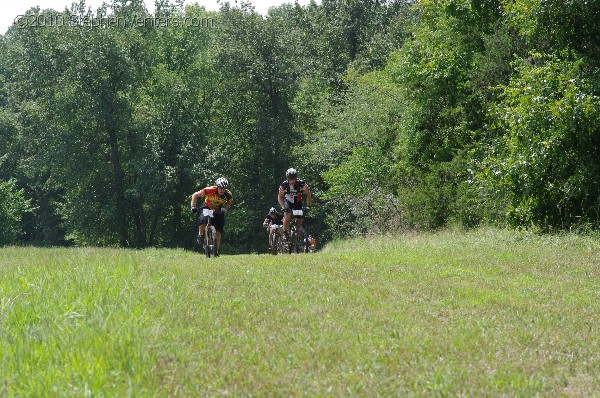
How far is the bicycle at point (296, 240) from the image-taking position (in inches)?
750

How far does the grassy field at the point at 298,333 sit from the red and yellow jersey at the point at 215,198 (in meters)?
5.90

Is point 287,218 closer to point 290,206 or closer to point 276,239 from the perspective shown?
point 290,206

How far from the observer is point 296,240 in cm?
1919

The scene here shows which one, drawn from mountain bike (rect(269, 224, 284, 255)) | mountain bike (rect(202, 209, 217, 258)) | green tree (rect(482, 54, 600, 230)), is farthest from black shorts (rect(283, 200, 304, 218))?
green tree (rect(482, 54, 600, 230))

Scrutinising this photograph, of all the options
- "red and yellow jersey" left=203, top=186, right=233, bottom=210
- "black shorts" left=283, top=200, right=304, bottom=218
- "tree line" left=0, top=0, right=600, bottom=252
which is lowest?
"black shorts" left=283, top=200, right=304, bottom=218

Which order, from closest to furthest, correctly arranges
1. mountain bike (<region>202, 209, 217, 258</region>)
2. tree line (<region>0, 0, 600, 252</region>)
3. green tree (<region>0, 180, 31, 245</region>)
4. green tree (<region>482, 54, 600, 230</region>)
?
1. green tree (<region>482, 54, 600, 230</region>)
2. mountain bike (<region>202, 209, 217, 258</region>)
3. tree line (<region>0, 0, 600, 252</region>)
4. green tree (<region>0, 180, 31, 245</region>)

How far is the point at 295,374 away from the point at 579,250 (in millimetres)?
10184

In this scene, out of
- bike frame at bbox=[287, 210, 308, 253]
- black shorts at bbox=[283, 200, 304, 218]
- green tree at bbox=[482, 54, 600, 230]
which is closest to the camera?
green tree at bbox=[482, 54, 600, 230]

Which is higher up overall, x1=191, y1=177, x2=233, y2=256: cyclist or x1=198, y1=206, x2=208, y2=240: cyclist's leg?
x1=191, y1=177, x2=233, y2=256: cyclist

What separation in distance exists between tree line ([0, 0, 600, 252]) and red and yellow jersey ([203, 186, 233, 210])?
22.9 feet

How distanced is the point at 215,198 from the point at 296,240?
8.99 feet

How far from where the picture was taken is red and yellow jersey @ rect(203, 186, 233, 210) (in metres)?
17.4

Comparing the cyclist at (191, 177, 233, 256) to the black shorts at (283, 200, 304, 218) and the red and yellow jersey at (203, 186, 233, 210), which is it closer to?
the red and yellow jersey at (203, 186, 233, 210)

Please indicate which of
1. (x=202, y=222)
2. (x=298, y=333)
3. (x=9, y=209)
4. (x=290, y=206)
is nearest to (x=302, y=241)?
(x=290, y=206)
